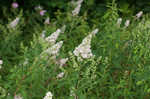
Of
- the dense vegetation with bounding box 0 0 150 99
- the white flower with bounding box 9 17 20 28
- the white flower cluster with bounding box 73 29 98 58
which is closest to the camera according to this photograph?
the white flower cluster with bounding box 73 29 98 58

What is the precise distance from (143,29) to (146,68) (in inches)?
18.5

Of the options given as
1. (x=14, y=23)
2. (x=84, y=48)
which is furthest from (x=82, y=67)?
(x=14, y=23)

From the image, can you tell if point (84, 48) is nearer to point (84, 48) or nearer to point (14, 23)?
point (84, 48)

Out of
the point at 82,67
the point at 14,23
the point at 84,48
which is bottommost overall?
the point at 84,48

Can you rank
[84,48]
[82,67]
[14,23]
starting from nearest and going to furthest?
[84,48] < [82,67] < [14,23]

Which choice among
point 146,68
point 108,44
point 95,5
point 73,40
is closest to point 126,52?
point 108,44

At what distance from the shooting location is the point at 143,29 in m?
3.40

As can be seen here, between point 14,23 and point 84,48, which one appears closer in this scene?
point 84,48

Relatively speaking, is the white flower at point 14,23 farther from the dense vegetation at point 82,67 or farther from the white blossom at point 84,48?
the white blossom at point 84,48

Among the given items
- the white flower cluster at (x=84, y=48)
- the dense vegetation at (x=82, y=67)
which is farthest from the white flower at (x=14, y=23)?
the white flower cluster at (x=84, y=48)

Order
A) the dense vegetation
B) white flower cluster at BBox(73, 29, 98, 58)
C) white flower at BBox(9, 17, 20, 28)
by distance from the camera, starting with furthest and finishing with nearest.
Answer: white flower at BBox(9, 17, 20, 28), the dense vegetation, white flower cluster at BBox(73, 29, 98, 58)

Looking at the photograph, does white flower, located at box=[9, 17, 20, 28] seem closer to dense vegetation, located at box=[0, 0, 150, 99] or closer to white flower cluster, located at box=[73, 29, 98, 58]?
dense vegetation, located at box=[0, 0, 150, 99]

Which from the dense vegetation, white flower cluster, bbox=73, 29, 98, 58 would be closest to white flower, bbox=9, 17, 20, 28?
the dense vegetation

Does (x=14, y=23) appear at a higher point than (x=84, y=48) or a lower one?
higher
